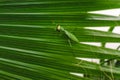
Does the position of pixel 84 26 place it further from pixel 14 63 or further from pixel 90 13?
pixel 14 63

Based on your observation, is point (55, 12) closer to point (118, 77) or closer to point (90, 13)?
point (90, 13)

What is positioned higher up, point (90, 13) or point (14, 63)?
point (90, 13)

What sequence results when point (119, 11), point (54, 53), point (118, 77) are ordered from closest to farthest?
point (118, 77), point (54, 53), point (119, 11)

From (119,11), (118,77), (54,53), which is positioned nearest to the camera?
(118,77)

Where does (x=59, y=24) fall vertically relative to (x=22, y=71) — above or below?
above

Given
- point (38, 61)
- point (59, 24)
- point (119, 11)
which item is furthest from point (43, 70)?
point (119, 11)

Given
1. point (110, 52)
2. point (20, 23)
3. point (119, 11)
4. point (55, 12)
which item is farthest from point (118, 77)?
point (119, 11)

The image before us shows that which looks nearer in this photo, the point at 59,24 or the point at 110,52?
the point at 110,52

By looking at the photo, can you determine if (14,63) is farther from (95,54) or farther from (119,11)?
(119,11)
